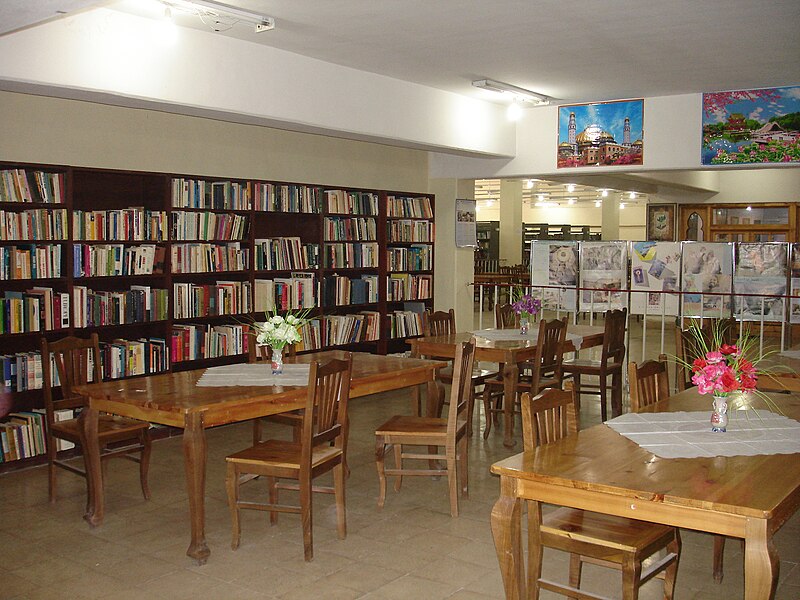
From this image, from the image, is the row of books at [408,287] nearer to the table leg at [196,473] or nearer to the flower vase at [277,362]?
the flower vase at [277,362]

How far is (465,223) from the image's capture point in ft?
32.8

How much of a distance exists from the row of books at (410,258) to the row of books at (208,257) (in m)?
2.06

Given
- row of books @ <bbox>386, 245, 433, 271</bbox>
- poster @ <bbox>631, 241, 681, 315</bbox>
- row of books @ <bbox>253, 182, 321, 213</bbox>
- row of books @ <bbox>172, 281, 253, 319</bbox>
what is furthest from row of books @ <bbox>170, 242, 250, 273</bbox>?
poster @ <bbox>631, 241, 681, 315</bbox>

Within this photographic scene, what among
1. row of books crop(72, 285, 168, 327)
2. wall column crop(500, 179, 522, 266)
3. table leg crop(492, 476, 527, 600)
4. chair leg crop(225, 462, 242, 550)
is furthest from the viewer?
wall column crop(500, 179, 522, 266)

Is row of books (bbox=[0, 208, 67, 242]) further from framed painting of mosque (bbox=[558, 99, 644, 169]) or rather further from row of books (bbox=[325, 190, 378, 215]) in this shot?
framed painting of mosque (bbox=[558, 99, 644, 169])

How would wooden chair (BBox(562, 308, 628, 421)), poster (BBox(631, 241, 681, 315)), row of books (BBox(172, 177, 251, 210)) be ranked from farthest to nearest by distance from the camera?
poster (BBox(631, 241, 681, 315)) → wooden chair (BBox(562, 308, 628, 421)) → row of books (BBox(172, 177, 251, 210))

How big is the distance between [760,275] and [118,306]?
333 inches

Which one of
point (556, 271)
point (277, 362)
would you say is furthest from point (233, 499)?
point (556, 271)

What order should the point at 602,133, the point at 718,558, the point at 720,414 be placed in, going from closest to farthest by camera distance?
the point at 720,414, the point at 718,558, the point at 602,133

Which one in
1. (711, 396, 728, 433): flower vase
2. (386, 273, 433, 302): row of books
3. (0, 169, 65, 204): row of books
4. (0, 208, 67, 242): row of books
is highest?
(0, 169, 65, 204): row of books

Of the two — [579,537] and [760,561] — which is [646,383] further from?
[760,561]

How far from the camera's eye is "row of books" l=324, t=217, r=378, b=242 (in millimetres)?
8344

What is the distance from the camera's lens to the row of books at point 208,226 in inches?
270

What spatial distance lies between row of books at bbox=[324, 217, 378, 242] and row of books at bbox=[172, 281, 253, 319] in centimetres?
124
